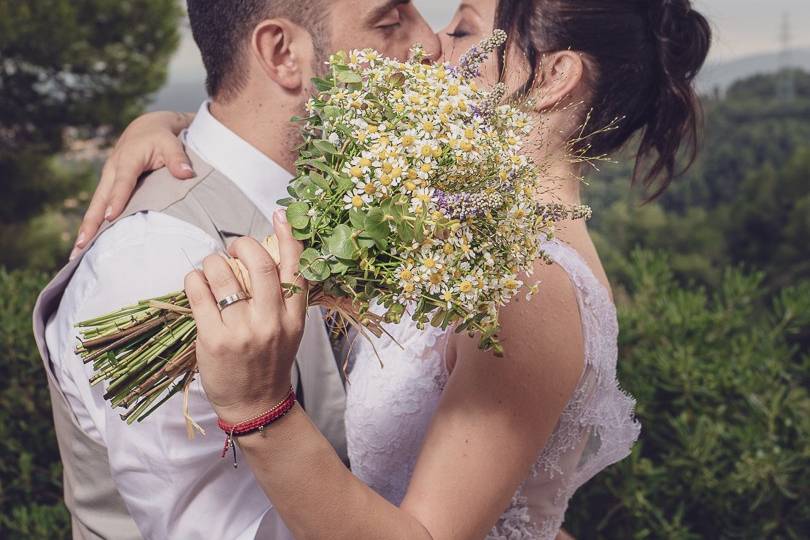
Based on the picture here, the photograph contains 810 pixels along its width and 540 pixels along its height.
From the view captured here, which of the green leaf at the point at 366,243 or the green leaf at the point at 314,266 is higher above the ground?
the green leaf at the point at 366,243

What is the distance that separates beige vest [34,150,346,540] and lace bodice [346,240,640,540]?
3.3 inches

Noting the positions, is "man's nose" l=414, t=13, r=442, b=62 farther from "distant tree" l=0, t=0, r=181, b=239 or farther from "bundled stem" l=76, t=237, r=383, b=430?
"distant tree" l=0, t=0, r=181, b=239

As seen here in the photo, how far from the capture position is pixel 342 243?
5.17 feet

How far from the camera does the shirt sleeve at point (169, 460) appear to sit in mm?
1873

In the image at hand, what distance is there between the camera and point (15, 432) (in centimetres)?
408

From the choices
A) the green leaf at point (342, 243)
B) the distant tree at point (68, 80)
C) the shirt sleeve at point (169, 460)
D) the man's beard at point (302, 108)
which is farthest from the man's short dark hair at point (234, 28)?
the distant tree at point (68, 80)

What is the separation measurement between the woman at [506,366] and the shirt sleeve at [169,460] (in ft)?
1.05

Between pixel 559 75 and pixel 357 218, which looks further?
pixel 559 75

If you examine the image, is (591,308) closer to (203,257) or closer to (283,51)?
(203,257)

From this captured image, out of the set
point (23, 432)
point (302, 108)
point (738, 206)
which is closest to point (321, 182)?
point (302, 108)

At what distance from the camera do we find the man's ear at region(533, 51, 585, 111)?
227cm

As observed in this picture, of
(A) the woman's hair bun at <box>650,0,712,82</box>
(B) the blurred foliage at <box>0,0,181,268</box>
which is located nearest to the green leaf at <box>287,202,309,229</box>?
(A) the woman's hair bun at <box>650,0,712,82</box>

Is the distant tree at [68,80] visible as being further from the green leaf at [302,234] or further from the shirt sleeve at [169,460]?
the green leaf at [302,234]

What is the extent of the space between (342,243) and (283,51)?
110 cm
